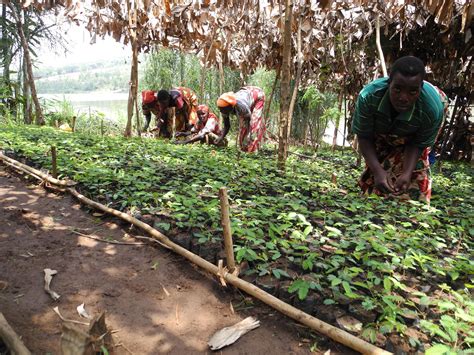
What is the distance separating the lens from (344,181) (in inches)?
175

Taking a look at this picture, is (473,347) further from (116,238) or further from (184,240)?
(116,238)

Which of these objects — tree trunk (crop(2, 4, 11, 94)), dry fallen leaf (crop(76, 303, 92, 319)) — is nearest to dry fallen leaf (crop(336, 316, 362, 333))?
dry fallen leaf (crop(76, 303, 92, 319))

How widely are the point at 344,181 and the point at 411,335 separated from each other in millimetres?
3007

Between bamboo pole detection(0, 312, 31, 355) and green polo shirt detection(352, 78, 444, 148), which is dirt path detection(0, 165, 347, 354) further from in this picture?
green polo shirt detection(352, 78, 444, 148)

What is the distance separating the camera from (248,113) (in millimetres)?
6223

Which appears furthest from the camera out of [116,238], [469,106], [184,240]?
[469,106]

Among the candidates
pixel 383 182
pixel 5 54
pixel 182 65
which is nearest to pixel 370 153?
pixel 383 182

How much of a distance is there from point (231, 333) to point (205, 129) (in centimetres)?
599

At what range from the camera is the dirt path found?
1.57m

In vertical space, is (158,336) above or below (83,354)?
below

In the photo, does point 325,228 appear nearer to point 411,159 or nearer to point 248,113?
point 411,159

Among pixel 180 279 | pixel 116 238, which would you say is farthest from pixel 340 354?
pixel 116 238

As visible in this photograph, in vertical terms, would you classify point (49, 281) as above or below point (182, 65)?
below

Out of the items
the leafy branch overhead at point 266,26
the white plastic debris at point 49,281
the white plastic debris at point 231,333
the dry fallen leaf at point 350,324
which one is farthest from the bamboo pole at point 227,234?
the leafy branch overhead at point 266,26
